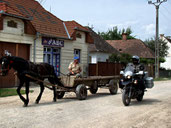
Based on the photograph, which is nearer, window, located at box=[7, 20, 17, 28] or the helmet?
the helmet

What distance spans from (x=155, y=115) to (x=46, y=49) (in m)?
12.9

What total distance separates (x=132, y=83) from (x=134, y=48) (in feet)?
126

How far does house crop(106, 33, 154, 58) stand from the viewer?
148 ft

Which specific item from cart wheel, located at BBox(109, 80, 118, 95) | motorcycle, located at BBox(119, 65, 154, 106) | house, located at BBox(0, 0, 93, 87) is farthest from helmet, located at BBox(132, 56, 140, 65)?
house, located at BBox(0, 0, 93, 87)

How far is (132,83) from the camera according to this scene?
9852 millimetres

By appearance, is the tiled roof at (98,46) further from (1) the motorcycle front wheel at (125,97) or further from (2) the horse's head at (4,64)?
(2) the horse's head at (4,64)

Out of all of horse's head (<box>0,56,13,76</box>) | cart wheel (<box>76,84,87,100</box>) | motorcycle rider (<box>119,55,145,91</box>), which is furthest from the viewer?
cart wheel (<box>76,84,87,100</box>)

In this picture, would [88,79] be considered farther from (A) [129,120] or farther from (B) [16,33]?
(B) [16,33]

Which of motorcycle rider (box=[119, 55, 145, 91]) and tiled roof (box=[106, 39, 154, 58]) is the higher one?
tiled roof (box=[106, 39, 154, 58])

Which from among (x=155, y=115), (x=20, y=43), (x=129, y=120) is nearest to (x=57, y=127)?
(x=129, y=120)

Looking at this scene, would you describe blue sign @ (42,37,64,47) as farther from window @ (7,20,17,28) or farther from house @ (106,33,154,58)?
house @ (106,33,154,58)

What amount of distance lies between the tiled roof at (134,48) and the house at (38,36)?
2327 cm

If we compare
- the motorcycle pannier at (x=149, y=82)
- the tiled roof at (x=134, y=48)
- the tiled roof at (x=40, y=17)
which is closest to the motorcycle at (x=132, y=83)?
the motorcycle pannier at (x=149, y=82)

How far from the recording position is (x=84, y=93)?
36.3 feet
